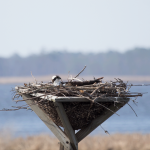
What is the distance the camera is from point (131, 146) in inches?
401

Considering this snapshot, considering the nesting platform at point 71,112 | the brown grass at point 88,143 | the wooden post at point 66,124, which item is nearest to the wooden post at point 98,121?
the nesting platform at point 71,112

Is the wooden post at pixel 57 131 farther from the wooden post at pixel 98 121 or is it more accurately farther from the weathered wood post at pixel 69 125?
the wooden post at pixel 98 121

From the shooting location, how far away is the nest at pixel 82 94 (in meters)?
3.32

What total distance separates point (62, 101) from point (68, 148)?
752 mm

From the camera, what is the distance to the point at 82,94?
10.8 feet

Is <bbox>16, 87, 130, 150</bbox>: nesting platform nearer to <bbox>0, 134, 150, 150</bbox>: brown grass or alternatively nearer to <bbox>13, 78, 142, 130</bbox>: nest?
<bbox>13, 78, 142, 130</bbox>: nest

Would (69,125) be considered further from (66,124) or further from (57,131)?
(57,131)

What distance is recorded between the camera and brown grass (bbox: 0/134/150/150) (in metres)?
9.91

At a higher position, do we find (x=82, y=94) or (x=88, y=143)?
(x=82, y=94)

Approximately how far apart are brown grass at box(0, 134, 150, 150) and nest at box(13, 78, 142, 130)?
19.9 ft

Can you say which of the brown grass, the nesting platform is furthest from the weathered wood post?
the brown grass

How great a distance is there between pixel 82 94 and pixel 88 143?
7179mm

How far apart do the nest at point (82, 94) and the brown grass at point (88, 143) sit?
19.9ft

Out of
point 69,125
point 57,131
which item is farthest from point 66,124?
point 57,131
